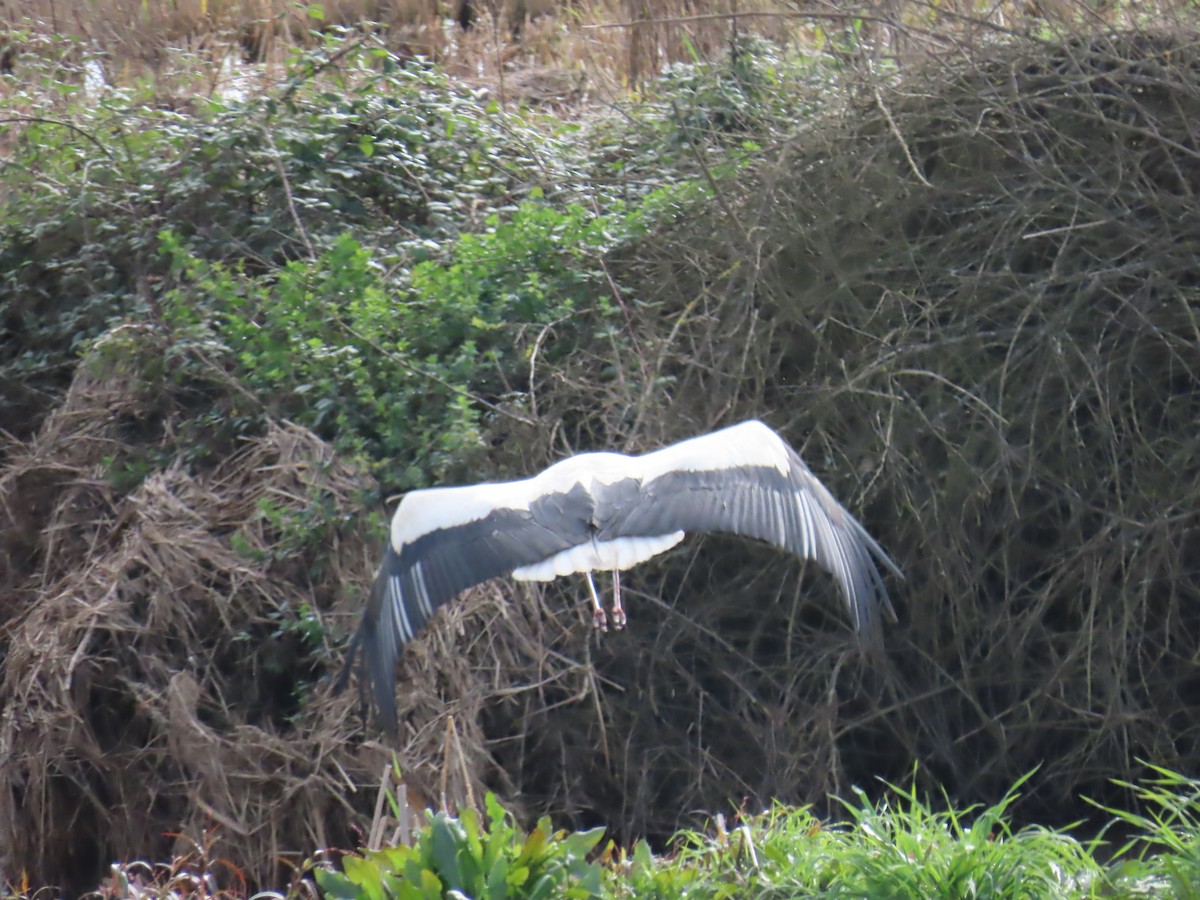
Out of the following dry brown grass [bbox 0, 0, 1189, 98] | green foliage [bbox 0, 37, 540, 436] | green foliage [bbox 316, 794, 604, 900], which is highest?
dry brown grass [bbox 0, 0, 1189, 98]

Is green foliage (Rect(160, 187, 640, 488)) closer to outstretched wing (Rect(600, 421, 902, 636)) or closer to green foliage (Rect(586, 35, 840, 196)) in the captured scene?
green foliage (Rect(586, 35, 840, 196))

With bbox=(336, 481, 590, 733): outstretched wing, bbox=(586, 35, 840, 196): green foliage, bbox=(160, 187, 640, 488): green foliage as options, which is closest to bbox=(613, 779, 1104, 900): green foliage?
bbox=(336, 481, 590, 733): outstretched wing

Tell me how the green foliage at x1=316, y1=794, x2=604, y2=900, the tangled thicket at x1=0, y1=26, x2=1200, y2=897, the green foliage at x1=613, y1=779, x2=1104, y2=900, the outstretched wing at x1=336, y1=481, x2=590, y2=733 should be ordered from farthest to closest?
the tangled thicket at x1=0, y1=26, x2=1200, y2=897 < the outstretched wing at x1=336, y1=481, x2=590, y2=733 < the green foliage at x1=613, y1=779, x2=1104, y2=900 < the green foliage at x1=316, y1=794, x2=604, y2=900

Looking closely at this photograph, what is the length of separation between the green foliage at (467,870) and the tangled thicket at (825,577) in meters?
1.30

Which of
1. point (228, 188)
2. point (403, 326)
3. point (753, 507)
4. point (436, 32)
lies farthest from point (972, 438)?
point (436, 32)

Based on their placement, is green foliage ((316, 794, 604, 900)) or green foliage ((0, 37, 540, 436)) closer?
green foliage ((316, 794, 604, 900))

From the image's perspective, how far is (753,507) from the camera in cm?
390

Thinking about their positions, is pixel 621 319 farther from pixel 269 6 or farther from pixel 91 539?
pixel 269 6

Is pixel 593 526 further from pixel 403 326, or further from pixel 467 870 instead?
pixel 403 326

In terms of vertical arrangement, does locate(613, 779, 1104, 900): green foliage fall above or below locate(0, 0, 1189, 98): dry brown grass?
below

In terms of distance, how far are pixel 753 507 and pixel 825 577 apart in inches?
40.6

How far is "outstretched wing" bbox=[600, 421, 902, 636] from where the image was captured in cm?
386

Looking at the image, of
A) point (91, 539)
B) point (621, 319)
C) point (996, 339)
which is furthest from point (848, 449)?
point (91, 539)

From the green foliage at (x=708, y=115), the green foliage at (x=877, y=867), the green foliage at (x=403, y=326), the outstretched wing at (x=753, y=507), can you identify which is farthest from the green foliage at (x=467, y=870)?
the green foliage at (x=708, y=115)
